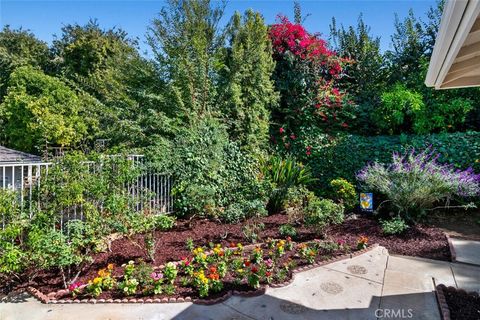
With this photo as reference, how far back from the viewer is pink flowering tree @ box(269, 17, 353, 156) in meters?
8.42

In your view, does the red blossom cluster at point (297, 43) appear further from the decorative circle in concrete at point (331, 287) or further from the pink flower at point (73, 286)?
the pink flower at point (73, 286)

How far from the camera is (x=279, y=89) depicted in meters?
8.52

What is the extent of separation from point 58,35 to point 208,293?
21794 millimetres

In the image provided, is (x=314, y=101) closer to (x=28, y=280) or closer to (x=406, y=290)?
(x=406, y=290)

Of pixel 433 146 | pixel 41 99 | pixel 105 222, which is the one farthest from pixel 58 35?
pixel 433 146

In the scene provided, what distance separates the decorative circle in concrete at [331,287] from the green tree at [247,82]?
4.52 metres

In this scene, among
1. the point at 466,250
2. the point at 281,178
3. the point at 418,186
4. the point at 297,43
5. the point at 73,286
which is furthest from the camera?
the point at 297,43

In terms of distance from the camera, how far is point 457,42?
74.9 inches

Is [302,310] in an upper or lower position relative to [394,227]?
lower

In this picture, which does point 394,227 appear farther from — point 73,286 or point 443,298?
point 73,286

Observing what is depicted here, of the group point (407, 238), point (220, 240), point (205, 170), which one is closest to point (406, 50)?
point (407, 238)

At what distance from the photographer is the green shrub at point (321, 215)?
186 inches

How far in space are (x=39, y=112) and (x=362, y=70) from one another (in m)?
11.5

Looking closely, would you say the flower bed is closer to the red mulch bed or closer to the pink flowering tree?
the red mulch bed
